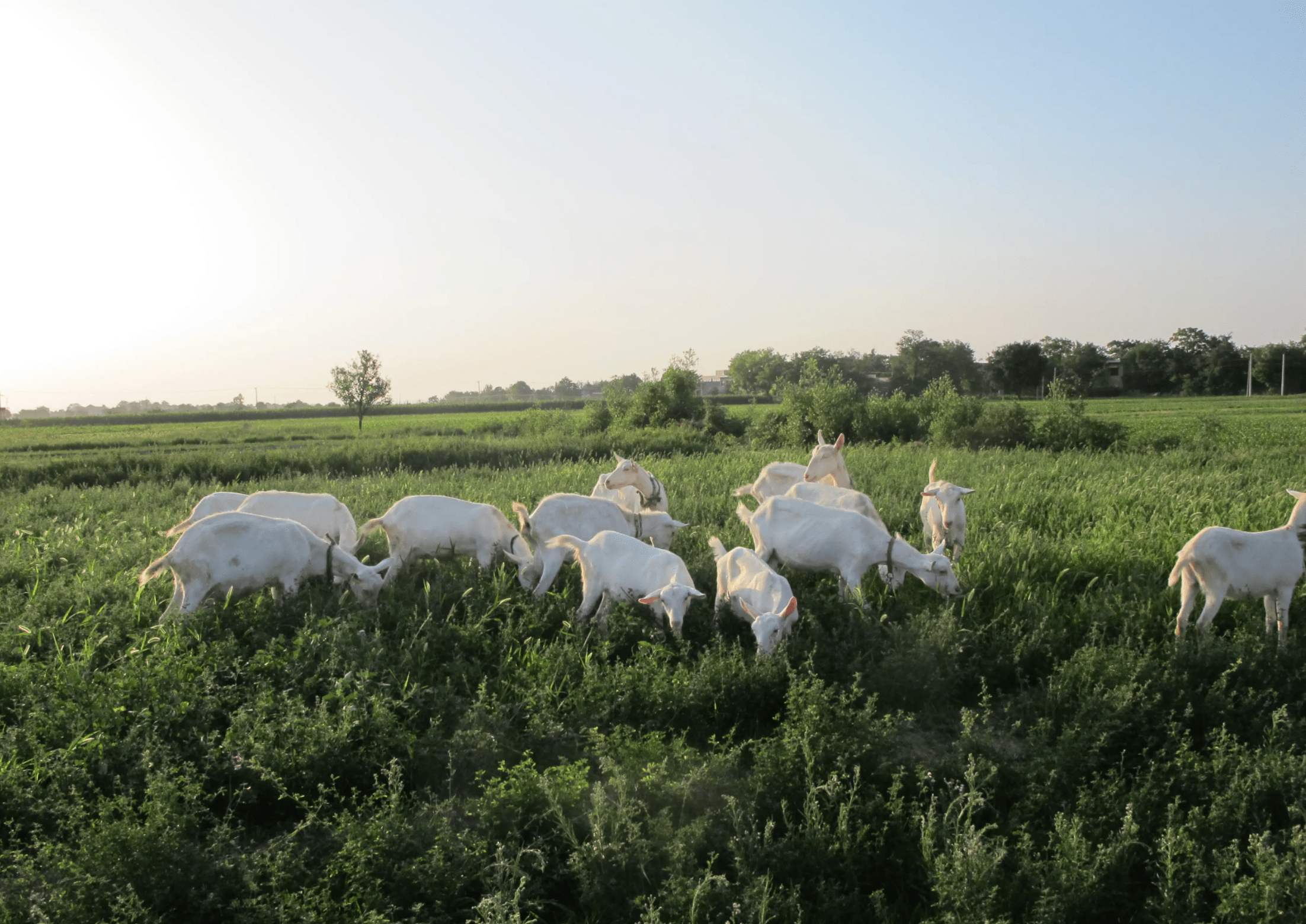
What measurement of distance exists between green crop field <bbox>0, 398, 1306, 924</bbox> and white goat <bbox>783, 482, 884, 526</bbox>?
102cm

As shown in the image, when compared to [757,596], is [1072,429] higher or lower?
higher

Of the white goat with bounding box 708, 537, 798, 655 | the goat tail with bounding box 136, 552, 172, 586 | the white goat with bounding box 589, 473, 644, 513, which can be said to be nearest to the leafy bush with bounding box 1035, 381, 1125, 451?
the white goat with bounding box 589, 473, 644, 513

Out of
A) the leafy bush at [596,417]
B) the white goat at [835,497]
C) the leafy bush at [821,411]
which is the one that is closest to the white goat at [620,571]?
the white goat at [835,497]

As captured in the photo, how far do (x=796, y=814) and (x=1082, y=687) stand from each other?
2515 millimetres

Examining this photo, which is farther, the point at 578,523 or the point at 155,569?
the point at 578,523

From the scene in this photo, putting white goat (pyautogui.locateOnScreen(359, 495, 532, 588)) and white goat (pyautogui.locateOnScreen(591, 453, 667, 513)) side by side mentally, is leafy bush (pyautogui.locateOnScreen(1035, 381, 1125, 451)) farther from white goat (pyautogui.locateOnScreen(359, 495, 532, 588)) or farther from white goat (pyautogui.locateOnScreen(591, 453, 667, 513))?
white goat (pyautogui.locateOnScreen(359, 495, 532, 588))

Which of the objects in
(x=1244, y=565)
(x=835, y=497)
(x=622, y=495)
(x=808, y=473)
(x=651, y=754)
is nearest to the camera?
(x=651, y=754)

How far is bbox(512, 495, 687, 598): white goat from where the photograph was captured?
27.2ft

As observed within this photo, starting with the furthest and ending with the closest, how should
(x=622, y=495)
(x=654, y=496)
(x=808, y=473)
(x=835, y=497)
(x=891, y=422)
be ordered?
(x=891, y=422) < (x=808, y=473) < (x=622, y=495) < (x=654, y=496) < (x=835, y=497)

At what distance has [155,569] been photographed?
23.1 feet

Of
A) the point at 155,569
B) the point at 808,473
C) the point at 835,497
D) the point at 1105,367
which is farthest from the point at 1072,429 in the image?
the point at 1105,367

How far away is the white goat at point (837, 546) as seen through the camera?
7.14 metres

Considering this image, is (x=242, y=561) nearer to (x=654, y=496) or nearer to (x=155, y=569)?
(x=155, y=569)

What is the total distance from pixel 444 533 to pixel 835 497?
4387 mm
